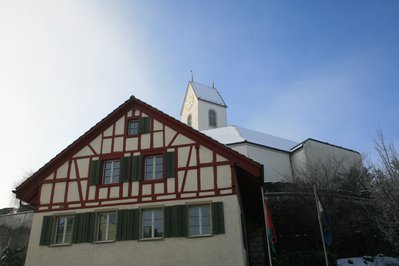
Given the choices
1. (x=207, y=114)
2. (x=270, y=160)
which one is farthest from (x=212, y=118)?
(x=270, y=160)

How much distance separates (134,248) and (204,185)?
144 inches

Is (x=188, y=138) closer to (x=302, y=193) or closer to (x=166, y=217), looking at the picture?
(x=166, y=217)

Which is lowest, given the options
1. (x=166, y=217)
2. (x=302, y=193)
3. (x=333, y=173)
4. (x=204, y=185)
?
(x=166, y=217)

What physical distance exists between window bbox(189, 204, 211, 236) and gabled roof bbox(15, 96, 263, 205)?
233cm

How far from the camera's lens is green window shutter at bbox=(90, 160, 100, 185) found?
17.0 metres

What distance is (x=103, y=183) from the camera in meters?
17.0

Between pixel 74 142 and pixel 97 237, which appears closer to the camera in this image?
pixel 97 237

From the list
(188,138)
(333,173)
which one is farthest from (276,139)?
(188,138)

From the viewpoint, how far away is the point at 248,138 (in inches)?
1567

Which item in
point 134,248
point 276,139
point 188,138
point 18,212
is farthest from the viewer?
point 276,139

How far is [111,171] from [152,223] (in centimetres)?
317

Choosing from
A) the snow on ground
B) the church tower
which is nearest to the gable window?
the church tower

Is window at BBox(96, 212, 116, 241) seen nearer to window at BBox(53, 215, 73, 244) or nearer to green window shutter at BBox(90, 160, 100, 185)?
window at BBox(53, 215, 73, 244)

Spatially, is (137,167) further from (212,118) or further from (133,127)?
(212,118)
